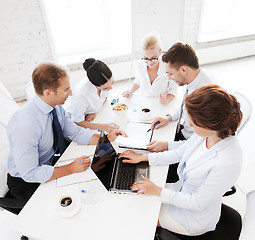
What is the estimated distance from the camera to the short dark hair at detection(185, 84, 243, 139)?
108 cm

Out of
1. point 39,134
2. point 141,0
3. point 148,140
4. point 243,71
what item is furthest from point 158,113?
point 243,71

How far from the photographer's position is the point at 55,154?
6.08 ft

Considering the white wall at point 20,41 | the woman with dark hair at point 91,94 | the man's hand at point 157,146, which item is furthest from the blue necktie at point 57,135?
the white wall at point 20,41

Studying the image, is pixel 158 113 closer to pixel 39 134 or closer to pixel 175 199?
pixel 175 199

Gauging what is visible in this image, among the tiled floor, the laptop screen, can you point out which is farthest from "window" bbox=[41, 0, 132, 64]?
the laptop screen

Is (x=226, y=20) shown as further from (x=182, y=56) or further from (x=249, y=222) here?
(x=249, y=222)

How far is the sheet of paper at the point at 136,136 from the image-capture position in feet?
5.33

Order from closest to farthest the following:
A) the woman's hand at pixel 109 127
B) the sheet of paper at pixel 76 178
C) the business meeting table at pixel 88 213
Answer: the business meeting table at pixel 88 213
the sheet of paper at pixel 76 178
the woman's hand at pixel 109 127

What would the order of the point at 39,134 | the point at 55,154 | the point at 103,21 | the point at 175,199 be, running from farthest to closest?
the point at 103,21, the point at 55,154, the point at 39,134, the point at 175,199

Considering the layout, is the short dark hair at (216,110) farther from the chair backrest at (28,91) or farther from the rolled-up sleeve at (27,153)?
the chair backrest at (28,91)

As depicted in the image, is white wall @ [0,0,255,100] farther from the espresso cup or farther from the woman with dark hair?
the espresso cup

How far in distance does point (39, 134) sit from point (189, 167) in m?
0.99

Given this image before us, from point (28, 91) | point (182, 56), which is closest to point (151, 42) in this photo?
point (182, 56)

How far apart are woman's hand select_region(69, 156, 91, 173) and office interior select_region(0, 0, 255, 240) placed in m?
1.36
